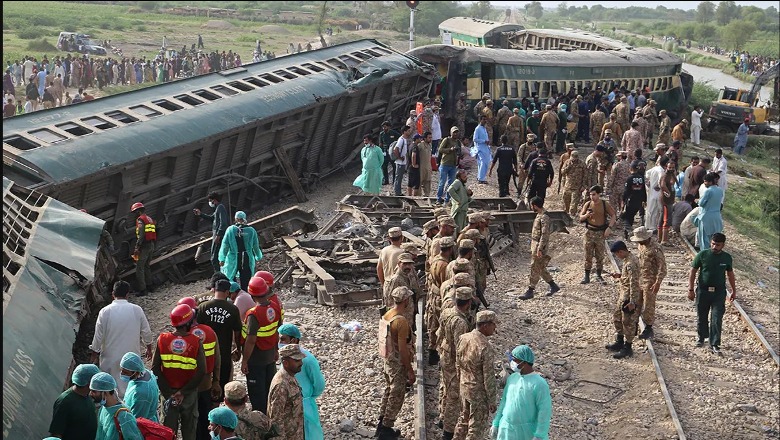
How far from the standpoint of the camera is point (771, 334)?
14031mm

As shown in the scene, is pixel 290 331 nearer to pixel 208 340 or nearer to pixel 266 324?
pixel 208 340

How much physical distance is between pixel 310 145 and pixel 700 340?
924 cm

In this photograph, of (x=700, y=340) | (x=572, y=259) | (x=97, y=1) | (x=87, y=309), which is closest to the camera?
(x=87, y=309)

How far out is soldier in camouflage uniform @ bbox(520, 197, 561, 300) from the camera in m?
13.2

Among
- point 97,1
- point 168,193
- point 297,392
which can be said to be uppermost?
point 297,392

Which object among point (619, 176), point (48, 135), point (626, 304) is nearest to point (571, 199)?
point (619, 176)

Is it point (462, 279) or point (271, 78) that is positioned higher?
point (462, 279)

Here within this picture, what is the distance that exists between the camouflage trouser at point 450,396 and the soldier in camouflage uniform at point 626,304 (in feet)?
10.5

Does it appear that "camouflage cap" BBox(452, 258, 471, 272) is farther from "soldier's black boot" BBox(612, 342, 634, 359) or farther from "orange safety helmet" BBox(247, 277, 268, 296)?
"soldier's black boot" BBox(612, 342, 634, 359)

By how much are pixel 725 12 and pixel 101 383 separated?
129 metres

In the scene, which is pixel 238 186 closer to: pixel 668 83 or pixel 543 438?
pixel 543 438

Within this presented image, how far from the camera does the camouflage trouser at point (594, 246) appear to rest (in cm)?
1397

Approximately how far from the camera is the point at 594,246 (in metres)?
14.2

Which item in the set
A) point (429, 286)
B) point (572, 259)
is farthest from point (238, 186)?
point (429, 286)
